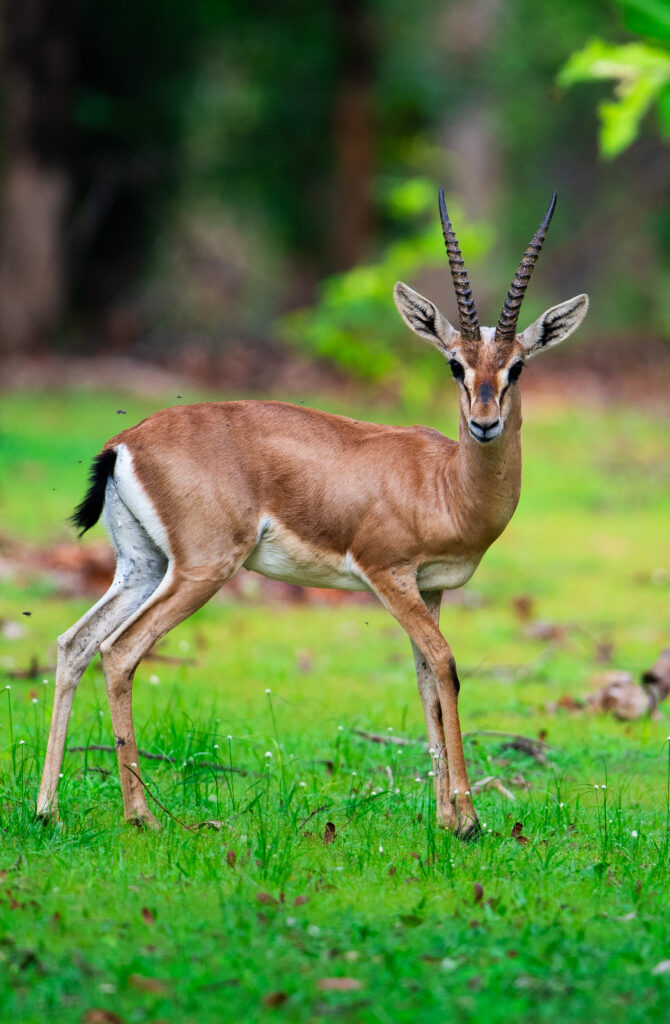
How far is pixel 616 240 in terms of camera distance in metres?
30.8

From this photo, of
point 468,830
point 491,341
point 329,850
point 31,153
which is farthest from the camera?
point 31,153

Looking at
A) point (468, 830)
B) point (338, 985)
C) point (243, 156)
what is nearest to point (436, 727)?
point (468, 830)

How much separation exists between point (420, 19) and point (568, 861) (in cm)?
1988

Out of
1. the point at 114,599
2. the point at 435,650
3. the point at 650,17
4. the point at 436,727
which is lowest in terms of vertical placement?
the point at 436,727

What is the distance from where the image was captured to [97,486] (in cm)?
552

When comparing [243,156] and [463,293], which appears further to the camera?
[243,156]

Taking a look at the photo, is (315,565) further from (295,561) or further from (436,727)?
(436,727)

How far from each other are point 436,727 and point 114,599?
148 centimetres

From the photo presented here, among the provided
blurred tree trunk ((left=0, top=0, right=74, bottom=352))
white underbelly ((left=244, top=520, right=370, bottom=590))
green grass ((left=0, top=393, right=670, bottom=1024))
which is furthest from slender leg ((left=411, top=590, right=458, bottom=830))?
blurred tree trunk ((left=0, top=0, right=74, bottom=352))

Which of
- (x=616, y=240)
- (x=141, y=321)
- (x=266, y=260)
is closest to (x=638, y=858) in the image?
(x=141, y=321)

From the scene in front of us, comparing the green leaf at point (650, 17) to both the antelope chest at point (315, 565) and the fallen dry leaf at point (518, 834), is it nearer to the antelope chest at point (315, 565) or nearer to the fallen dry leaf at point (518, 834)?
the antelope chest at point (315, 565)

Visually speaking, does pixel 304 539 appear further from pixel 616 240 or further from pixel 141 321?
pixel 616 240

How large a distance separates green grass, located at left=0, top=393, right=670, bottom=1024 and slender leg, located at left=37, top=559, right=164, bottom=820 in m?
0.16

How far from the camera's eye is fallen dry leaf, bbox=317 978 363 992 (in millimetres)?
3770
